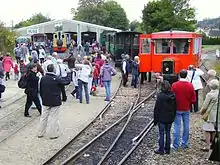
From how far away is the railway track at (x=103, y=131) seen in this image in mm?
9055

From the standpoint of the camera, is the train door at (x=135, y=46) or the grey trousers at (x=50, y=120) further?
the train door at (x=135, y=46)

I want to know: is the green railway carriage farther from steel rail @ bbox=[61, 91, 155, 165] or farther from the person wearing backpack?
the person wearing backpack

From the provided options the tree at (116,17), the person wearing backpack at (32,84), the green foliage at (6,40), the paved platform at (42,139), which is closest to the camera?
the paved platform at (42,139)

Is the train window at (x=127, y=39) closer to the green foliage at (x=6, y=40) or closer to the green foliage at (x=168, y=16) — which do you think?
the green foliage at (x=6, y=40)

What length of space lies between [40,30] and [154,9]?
26.2 metres

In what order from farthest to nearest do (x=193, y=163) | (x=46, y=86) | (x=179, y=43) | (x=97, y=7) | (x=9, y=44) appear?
(x=97, y=7)
(x=9, y=44)
(x=179, y=43)
(x=46, y=86)
(x=193, y=163)

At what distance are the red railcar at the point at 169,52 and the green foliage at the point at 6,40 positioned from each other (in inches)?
706

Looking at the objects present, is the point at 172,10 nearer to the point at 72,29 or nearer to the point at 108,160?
the point at 72,29

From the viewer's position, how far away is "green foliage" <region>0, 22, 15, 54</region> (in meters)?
34.8

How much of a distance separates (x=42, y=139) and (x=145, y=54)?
1080 centimetres

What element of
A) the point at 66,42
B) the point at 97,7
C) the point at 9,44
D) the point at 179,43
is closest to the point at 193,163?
the point at 179,43

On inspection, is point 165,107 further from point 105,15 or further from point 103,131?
point 105,15

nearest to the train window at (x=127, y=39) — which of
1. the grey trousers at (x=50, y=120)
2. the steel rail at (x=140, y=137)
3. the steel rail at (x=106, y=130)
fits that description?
the steel rail at (x=106, y=130)

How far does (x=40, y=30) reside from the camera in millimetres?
68438
